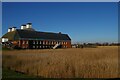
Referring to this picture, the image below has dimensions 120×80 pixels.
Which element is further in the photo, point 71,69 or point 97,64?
point 97,64

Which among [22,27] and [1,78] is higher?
[22,27]

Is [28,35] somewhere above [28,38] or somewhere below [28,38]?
above

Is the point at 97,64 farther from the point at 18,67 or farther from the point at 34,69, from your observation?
the point at 18,67

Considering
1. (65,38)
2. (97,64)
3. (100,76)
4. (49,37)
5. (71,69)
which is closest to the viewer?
(100,76)

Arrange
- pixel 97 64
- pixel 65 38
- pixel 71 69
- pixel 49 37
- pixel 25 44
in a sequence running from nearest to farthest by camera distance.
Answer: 1. pixel 71 69
2. pixel 97 64
3. pixel 25 44
4. pixel 49 37
5. pixel 65 38

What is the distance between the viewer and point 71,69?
1091cm

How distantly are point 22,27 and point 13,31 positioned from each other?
281 cm

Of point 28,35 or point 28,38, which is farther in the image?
point 28,35

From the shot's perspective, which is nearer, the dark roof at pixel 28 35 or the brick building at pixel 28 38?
the brick building at pixel 28 38

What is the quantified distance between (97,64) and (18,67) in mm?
4231

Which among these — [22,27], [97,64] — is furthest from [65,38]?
[97,64]

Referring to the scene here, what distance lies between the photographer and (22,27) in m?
49.6

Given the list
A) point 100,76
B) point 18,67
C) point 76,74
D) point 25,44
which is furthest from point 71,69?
point 25,44

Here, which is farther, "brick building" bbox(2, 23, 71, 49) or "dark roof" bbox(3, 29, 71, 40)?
"dark roof" bbox(3, 29, 71, 40)
